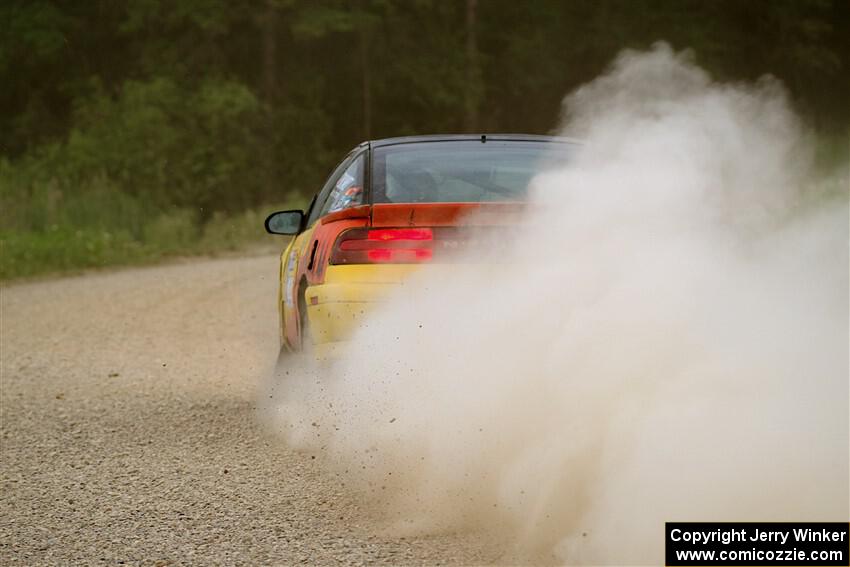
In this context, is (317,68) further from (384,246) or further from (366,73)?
(384,246)

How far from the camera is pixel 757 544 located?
4.05 meters

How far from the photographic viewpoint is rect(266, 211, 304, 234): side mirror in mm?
8070

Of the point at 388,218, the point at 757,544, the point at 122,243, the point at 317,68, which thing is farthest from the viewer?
the point at 317,68

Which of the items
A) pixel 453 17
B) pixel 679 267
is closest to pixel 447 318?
pixel 679 267

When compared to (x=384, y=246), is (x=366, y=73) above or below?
above

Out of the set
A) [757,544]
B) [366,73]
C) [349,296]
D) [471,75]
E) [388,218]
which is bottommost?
[757,544]

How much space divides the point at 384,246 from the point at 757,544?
8.24 feet

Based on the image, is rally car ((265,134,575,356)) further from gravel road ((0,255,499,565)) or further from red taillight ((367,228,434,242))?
gravel road ((0,255,499,565))

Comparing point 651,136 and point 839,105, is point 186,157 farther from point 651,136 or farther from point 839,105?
point 651,136

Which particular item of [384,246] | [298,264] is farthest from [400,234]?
[298,264]

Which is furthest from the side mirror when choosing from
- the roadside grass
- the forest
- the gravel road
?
the forest

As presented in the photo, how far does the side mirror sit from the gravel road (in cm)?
103

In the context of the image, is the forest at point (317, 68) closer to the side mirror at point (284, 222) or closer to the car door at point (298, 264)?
the side mirror at point (284, 222)

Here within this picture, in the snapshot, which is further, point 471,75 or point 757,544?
point 471,75
